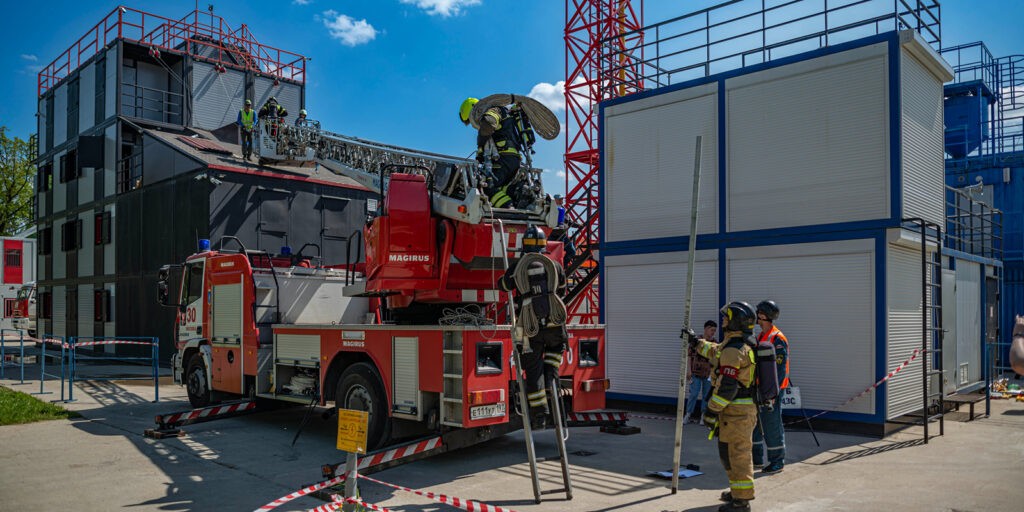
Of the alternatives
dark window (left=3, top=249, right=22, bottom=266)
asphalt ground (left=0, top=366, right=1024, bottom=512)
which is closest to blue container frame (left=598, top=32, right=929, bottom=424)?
asphalt ground (left=0, top=366, right=1024, bottom=512)

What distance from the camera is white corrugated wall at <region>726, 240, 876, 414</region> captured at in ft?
34.7

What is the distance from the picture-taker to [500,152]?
31.3 ft

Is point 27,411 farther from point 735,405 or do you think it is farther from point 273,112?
point 735,405

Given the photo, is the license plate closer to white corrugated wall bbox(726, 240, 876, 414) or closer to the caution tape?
the caution tape

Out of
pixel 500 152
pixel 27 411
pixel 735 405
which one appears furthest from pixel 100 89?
pixel 735 405

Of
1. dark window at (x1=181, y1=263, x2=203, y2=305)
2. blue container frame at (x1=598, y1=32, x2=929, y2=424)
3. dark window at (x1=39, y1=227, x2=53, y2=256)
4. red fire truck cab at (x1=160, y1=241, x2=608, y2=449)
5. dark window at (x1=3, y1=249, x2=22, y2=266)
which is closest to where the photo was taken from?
red fire truck cab at (x1=160, y1=241, x2=608, y2=449)

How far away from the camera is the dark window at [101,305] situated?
26.0 m

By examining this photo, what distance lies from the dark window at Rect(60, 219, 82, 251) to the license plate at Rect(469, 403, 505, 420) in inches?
1053

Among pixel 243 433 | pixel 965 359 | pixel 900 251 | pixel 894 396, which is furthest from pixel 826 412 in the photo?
pixel 243 433

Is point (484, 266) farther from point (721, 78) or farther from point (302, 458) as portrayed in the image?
point (721, 78)

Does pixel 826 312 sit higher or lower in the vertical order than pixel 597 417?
higher

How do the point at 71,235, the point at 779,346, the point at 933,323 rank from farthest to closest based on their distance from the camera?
the point at 71,235
the point at 933,323
the point at 779,346

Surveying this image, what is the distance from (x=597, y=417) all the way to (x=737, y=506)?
3.90 m

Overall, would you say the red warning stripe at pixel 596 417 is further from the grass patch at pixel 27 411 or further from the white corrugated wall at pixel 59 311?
the white corrugated wall at pixel 59 311
